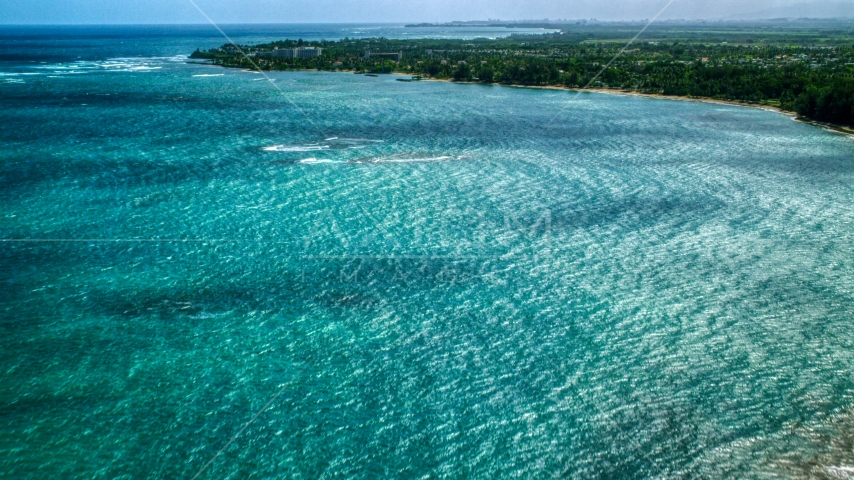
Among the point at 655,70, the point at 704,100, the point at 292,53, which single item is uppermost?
the point at 292,53

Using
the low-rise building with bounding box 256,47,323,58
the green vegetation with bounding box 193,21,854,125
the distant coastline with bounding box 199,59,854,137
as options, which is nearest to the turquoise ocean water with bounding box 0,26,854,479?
the distant coastline with bounding box 199,59,854,137

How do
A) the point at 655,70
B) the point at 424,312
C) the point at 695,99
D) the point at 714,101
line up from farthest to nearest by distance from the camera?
the point at 655,70
the point at 695,99
the point at 714,101
the point at 424,312

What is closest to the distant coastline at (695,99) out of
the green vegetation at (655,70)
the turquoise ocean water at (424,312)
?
the green vegetation at (655,70)

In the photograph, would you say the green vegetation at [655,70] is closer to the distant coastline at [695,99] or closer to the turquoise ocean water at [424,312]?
the distant coastline at [695,99]

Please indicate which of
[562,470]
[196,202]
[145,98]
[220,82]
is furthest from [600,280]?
[220,82]

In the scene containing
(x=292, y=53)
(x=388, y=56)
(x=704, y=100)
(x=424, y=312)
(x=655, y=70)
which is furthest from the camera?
(x=388, y=56)

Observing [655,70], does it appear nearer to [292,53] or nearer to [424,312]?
[292,53]

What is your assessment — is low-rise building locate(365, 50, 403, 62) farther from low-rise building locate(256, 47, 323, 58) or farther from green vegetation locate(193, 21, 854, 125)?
low-rise building locate(256, 47, 323, 58)

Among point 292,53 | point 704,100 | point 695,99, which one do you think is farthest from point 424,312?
point 292,53

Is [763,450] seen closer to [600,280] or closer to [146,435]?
[600,280]
